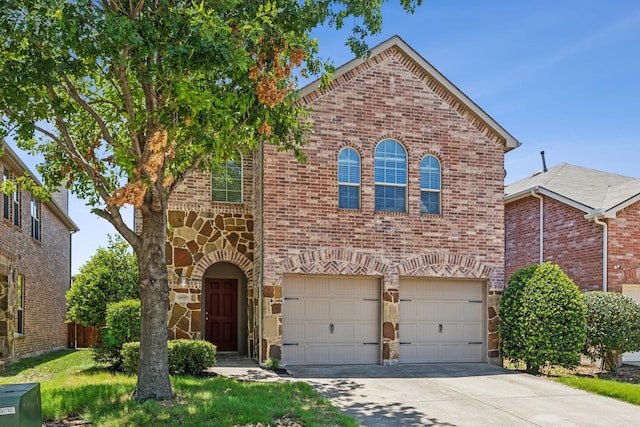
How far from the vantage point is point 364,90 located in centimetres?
1591

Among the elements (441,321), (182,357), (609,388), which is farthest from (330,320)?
(609,388)

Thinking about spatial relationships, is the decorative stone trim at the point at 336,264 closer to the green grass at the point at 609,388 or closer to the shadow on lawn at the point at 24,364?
the green grass at the point at 609,388

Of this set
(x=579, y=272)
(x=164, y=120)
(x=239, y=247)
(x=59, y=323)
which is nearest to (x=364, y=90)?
(x=239, y=247)

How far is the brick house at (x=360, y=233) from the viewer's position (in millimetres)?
15211

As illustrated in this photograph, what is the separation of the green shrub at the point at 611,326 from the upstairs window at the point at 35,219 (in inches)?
703

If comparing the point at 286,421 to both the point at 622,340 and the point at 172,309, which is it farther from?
the point at 622,340

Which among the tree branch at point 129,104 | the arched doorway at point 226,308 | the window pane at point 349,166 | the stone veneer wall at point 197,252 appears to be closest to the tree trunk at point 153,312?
the tree branch at point 129,104

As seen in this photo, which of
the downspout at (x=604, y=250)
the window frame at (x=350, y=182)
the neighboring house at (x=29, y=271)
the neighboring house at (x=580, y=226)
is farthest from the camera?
the neighboring house at (x=29, y=271)

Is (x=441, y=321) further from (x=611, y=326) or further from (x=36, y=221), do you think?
(x=36, y=221)

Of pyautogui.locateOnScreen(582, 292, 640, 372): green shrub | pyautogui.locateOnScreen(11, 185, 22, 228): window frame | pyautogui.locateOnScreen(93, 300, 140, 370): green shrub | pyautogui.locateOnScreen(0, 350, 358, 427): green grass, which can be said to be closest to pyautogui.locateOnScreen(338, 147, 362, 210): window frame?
pyautogui.locateOnScreen(0, 350, 358, 427): green grass

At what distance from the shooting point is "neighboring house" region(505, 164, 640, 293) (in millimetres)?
17578

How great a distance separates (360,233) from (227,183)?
12.4 ft

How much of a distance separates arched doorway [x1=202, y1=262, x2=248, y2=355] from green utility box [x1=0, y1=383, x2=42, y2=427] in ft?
31.2

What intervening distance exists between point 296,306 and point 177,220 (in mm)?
3721
